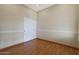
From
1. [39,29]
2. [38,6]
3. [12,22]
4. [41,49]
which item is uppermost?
[38,6]

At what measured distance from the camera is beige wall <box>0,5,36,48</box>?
85.5 inches

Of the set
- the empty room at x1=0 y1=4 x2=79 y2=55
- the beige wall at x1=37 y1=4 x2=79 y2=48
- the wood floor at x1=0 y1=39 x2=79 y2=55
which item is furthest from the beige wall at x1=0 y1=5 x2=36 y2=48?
the beige wall at x1=37 y1=4 x2=79 y2=48

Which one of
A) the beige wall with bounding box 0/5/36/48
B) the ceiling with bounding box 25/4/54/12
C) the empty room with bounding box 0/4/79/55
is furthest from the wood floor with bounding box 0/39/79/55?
the ceiling with bounding box 25/4/54/12

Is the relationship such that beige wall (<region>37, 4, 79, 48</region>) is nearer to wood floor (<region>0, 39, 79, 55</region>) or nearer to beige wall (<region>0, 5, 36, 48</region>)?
wood floor (<region>0, 39, 79, 55</region>)

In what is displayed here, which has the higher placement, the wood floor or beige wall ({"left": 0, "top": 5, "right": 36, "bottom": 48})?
beige wall ({"left": 0, "top": 5, "right": 36, "bottom": 48})

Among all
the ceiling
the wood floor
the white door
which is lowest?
the wood floor

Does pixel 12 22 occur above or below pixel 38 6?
below

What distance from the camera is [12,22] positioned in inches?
86.9

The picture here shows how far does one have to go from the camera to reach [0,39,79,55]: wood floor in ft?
7.06

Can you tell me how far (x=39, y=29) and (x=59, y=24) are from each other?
1.16 ft

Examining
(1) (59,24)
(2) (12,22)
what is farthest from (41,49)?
(2) (12,22)

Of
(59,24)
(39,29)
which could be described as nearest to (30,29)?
(39,29)

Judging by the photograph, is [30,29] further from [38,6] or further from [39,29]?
[38,6]

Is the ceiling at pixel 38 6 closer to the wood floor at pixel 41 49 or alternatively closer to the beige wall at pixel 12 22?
the beige wall at pixel 12 22
